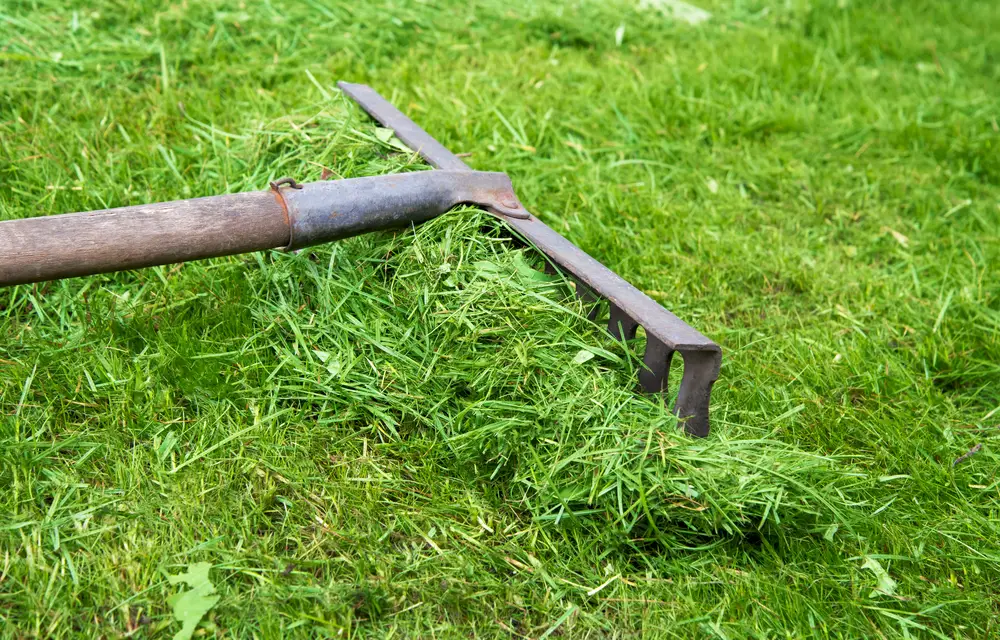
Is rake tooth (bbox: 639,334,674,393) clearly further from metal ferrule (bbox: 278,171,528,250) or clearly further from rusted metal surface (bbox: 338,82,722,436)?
metal ferrule (bbox: 278,171,528,250)

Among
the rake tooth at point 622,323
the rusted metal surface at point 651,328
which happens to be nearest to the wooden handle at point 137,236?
the rusted metal surface at point 651,328

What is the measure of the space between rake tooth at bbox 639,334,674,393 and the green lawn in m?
0.05

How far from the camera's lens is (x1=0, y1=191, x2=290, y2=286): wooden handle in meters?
1.88

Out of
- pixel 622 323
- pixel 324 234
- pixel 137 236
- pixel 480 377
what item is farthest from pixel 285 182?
pixel 622 323

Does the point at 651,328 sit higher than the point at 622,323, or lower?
higher

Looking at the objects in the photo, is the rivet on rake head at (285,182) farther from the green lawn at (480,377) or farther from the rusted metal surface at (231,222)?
the green lawn at (480,377)

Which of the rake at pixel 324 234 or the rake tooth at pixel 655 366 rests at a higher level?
the rake at pixel 324 234

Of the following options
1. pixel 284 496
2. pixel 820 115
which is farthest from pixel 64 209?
pixel 820 115

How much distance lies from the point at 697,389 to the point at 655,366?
14 cm

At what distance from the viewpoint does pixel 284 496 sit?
6.79ft

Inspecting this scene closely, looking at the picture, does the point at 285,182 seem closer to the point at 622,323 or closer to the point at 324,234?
the point at 324,234

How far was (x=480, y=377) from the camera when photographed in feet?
7.23

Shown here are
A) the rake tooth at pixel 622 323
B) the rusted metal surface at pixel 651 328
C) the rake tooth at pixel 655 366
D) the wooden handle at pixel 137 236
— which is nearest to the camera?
the wooden handle at pixel 137 236

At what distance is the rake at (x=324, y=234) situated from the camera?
75.6 inches
